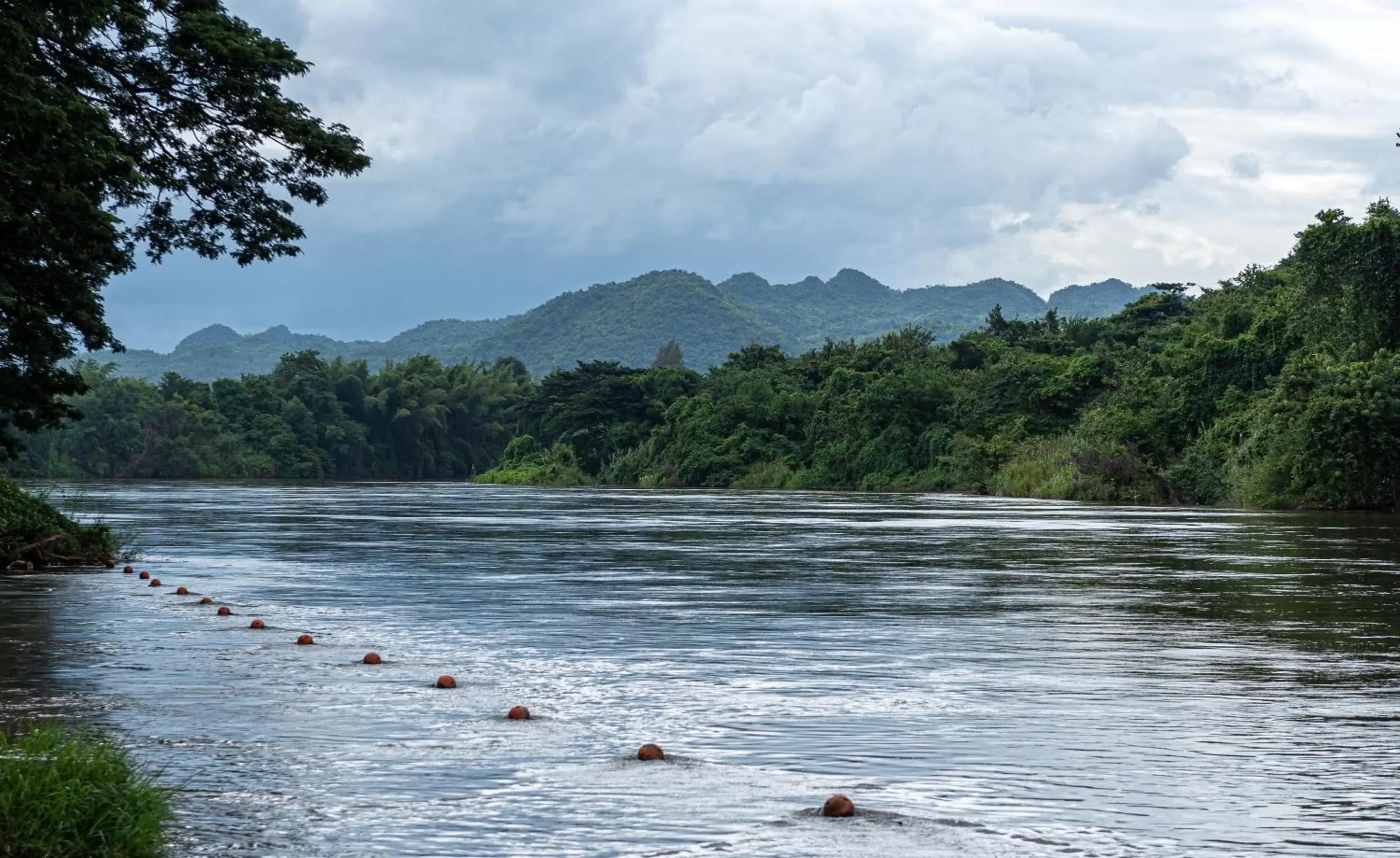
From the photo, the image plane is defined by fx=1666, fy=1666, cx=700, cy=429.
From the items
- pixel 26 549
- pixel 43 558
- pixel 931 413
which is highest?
pixel 931 413

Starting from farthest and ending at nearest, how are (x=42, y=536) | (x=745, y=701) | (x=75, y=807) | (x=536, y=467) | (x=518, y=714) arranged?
(x=536, y=467)
(x=42, y=536)
(x=745, y=701)
(x=518, y=714)
(x=75, y=807)

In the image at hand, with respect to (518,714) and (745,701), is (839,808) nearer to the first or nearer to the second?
(518,714)

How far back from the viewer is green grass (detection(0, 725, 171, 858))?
20.5 ft

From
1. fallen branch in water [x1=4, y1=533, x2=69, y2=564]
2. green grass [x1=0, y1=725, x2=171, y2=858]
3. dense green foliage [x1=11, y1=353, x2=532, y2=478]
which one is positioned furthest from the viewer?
dense green foliage [x1=11, y1=353, x2=532, y2=478]

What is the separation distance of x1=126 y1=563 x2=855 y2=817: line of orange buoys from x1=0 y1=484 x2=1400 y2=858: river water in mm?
83

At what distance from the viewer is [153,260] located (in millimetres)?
22703

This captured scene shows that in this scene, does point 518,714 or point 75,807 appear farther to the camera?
point 518,714

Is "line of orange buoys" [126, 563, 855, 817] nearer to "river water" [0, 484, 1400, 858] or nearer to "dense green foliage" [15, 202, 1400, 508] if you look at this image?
"river water" [0, 484, 1400, 858]

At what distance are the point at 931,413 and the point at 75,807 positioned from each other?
96280 mm

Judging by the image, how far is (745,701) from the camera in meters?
11.5

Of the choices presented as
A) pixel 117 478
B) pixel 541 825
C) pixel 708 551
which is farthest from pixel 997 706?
pixel 117 478

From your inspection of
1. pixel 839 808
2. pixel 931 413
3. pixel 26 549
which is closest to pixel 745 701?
pixel 839 808

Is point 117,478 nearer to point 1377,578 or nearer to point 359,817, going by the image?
point 1377,578

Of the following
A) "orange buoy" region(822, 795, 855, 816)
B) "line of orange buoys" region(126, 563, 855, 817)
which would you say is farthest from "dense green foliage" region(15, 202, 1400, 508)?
"orange buoy" region(822, 795, 855, 816)
